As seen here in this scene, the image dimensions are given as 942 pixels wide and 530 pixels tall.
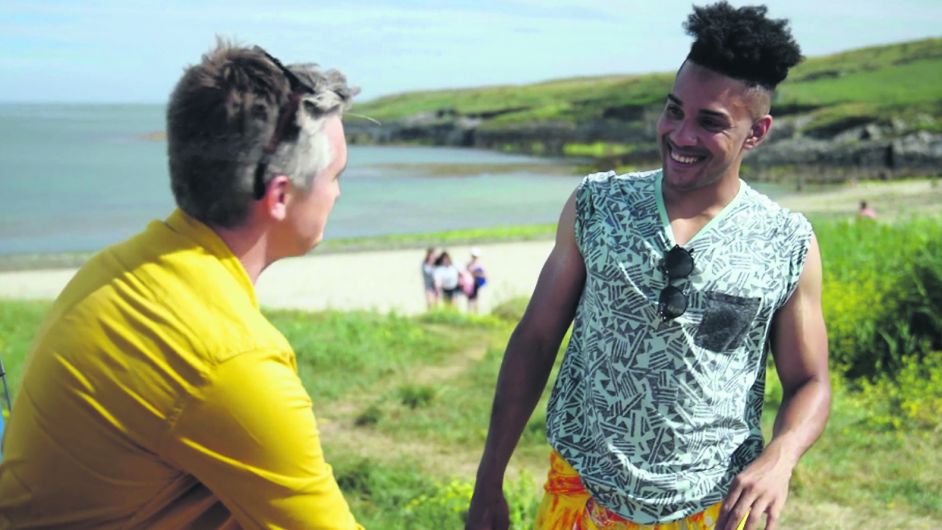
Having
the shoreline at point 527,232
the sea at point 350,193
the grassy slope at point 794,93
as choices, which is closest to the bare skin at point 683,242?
the shoreline at point 527,232

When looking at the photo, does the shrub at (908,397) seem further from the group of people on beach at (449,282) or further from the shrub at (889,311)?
the group of people on beach at (449,282)

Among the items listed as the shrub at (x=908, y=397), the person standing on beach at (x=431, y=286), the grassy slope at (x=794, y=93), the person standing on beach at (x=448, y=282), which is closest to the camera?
the shrub at (x=908, y=397)

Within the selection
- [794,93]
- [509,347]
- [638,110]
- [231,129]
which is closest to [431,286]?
[509,347]

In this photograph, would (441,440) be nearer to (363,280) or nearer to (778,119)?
(363,280)

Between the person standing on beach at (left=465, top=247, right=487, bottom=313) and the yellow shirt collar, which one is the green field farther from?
Result: the person standing on beach at (left=465, top=247, right=487, bottom=313)

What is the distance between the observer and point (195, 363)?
1.76 metres

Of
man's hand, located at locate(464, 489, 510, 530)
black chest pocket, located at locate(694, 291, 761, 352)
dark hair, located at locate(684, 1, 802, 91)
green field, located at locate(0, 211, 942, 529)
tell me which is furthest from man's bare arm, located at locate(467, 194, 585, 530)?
green field, located at locate(0, 211, 942, 529)

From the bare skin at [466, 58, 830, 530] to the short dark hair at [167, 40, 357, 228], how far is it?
1.19 metres

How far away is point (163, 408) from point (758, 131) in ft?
6.10

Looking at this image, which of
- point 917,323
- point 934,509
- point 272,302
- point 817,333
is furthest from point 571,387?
point 272,302

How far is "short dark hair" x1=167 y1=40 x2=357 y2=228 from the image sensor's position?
184 centimetres

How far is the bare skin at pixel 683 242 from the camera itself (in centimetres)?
284

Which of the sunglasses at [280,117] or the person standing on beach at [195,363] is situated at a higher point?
the sunglasses at [280,117]

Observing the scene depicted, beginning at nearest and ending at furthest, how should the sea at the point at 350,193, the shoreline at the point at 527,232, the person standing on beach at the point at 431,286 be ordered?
the person standing on beach at the point at 431,286, the shoreline at the point at 527,232, the sea at the point at 350,193
